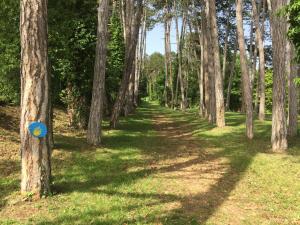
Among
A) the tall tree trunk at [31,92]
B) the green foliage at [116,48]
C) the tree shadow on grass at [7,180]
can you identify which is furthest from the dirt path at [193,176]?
the green foliage at [116,48]

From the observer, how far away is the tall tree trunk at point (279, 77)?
47.6 feet

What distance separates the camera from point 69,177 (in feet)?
33.3

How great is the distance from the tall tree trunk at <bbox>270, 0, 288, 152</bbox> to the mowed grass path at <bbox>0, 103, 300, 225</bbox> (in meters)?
0.63

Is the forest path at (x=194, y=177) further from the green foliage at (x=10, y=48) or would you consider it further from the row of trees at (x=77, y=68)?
the green foliage at (x=10, y=48)

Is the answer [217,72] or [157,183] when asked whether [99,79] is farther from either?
[217,72]

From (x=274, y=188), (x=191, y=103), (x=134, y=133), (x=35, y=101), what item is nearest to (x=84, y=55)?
(x=134, y=133)

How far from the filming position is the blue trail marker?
8250mm

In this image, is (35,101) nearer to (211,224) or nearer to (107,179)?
(107,179)

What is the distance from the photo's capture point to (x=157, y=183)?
9.98 metres

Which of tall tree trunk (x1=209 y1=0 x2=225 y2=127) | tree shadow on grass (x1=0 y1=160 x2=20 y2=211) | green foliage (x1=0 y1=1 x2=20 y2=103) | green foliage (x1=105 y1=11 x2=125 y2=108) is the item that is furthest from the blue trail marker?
green foliage (x1=105 y1=11 x2=125 y2=108)

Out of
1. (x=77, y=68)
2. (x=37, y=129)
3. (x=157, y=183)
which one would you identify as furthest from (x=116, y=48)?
(x=37, y=129)

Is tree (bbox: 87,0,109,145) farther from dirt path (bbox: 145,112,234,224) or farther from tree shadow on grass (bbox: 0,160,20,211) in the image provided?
tree shadow on grass (bbox: 0,160,20,211)

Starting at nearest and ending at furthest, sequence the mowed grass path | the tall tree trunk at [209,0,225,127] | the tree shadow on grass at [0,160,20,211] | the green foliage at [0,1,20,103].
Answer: the mowed grass path
the tree shadow on grass at [0,160,20,211]
the green foliage at [0,1,20,103]
the tall tree trunk at [209,0,225,127]

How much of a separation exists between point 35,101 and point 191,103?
Answer: 181 feet
